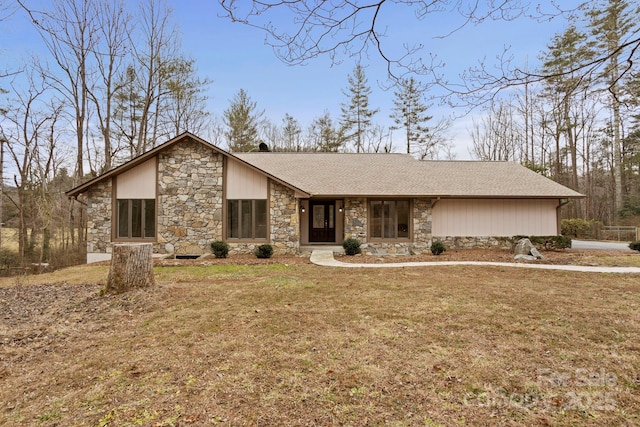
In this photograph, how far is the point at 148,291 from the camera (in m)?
6.10

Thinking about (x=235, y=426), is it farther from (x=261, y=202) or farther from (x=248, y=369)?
(x=261, y=202)

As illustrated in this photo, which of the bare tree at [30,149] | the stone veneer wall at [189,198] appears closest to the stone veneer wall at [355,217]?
the stone veneer wall at [189,198]

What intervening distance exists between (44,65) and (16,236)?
28.3ft

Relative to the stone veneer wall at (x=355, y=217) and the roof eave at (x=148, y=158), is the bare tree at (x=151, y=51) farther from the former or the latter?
the stone veneer wall at (x=355, y=217)

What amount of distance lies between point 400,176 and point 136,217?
36.8ft

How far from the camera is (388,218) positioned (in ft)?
44.3

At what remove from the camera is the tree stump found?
19.6 feet

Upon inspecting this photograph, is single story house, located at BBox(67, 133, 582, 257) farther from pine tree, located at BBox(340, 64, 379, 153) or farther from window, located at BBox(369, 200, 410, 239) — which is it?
pine tree, located at BBox(340, 64, 379, 153)

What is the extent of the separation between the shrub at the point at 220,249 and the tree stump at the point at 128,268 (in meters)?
4.94

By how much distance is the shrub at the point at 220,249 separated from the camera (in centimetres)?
1133

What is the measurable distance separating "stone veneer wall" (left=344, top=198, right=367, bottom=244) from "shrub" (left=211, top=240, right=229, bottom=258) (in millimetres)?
4879

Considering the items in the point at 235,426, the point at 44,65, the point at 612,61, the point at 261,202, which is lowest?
the point at 235,426

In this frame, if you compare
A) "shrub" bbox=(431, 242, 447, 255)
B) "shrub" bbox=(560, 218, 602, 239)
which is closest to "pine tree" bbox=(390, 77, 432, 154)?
"shrub" bbox=(560, 218, 602, 239)

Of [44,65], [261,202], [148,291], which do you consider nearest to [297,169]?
[261,202]
